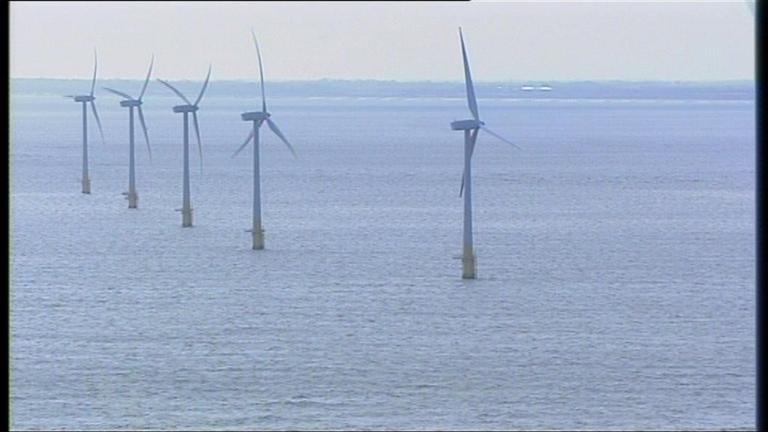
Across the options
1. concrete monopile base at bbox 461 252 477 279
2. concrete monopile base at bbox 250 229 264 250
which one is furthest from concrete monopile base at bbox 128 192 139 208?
concrete monopile base at bbox 461 252 477 279

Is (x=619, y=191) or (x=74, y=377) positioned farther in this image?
(x=619, y=191)

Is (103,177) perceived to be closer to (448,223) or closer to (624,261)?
(448,223)

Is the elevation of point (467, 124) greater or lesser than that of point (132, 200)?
greater

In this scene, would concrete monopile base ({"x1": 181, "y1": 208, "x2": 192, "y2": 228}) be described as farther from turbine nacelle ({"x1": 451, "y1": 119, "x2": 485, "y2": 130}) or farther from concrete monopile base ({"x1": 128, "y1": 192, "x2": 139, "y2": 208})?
turbine nacelle ({"x1": 451, "y1": 119, "x2": 485, "y2": 130})

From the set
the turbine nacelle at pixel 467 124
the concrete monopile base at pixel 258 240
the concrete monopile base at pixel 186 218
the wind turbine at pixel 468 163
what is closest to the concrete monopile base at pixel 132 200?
the concrete monopile base at pixel 186 218

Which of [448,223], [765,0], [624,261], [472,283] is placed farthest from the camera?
[448,223]

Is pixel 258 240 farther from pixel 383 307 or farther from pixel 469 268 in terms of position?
pixel 383 307

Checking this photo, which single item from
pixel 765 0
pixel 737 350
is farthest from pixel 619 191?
pixel 765 0

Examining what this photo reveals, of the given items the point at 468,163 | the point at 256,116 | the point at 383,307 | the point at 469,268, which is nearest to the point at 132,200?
the point at 256,116

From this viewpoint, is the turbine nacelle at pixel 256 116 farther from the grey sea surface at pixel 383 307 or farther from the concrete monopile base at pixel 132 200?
the concrete monopile base at pixel 132 200
